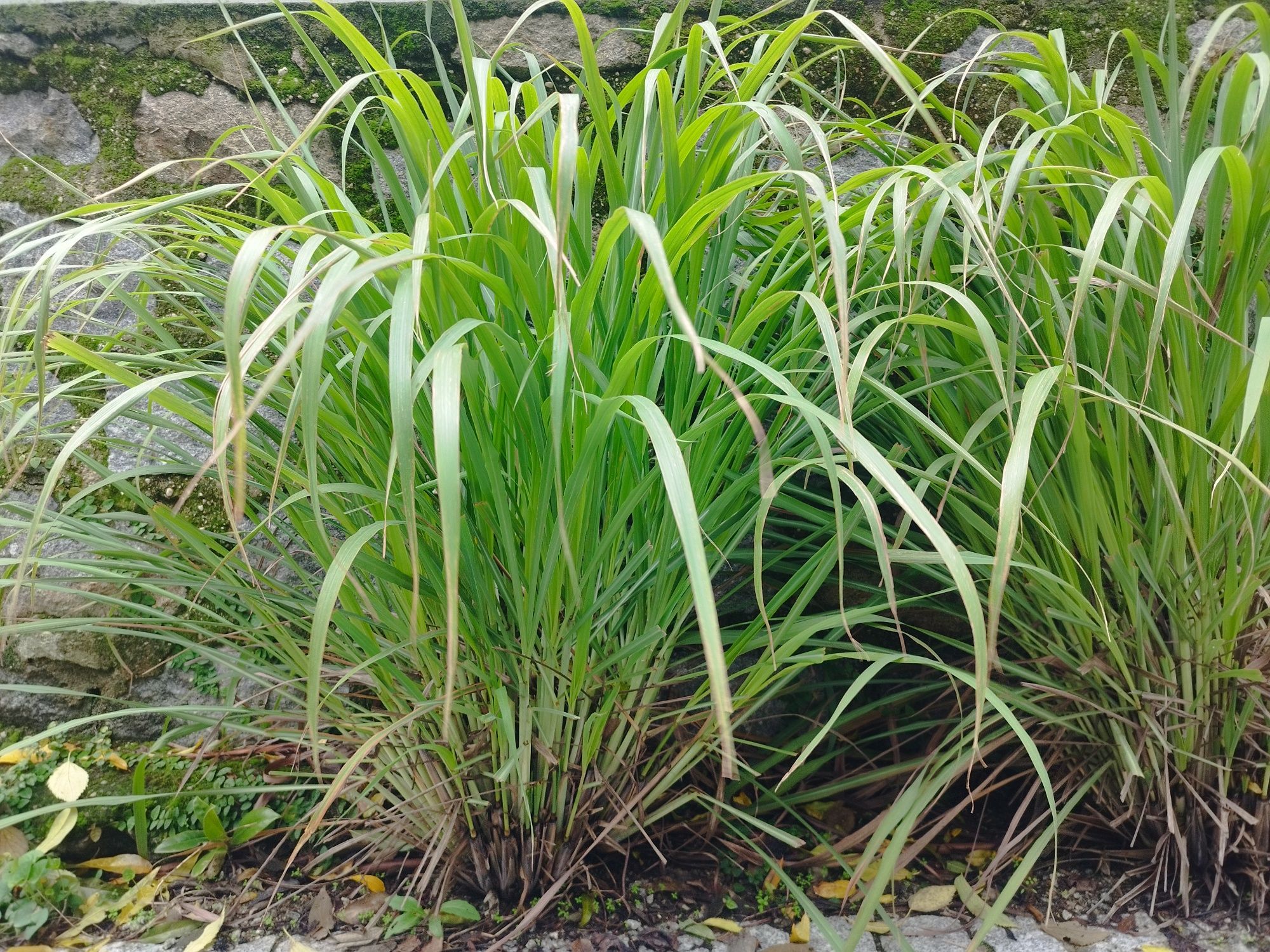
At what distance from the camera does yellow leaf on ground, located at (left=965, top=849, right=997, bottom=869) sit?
36.7 inches

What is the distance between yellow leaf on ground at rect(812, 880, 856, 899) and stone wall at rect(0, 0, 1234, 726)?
1.20 m

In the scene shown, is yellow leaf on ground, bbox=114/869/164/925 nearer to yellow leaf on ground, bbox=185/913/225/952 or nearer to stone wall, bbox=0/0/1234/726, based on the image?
yellow leaf on ground, bbox=185/913/225/952

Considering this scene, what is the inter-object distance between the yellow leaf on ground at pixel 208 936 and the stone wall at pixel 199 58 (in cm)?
81

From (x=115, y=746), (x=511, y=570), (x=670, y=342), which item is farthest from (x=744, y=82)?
(x=115, y=746)

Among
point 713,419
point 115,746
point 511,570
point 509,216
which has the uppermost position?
point 509,216

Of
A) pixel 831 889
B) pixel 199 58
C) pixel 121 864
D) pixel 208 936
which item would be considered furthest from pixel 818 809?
pixel 199 58

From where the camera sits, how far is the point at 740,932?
0.81 metres

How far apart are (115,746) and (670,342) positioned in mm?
925

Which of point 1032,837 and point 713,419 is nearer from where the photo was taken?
point 713,419

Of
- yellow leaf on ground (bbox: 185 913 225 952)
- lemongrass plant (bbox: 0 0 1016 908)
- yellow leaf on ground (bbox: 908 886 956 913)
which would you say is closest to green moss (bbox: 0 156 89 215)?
lemongrass plant (bbox: 0 0 1016 908)

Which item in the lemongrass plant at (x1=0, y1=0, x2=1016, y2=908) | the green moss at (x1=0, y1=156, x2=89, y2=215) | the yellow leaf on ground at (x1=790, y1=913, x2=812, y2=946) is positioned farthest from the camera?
the green moss at (x1=0, y1=156, x2=89, y2=215)

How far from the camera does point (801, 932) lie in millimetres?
802

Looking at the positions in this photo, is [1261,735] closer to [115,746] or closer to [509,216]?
[509,216]

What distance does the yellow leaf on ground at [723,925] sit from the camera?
0.82 m
